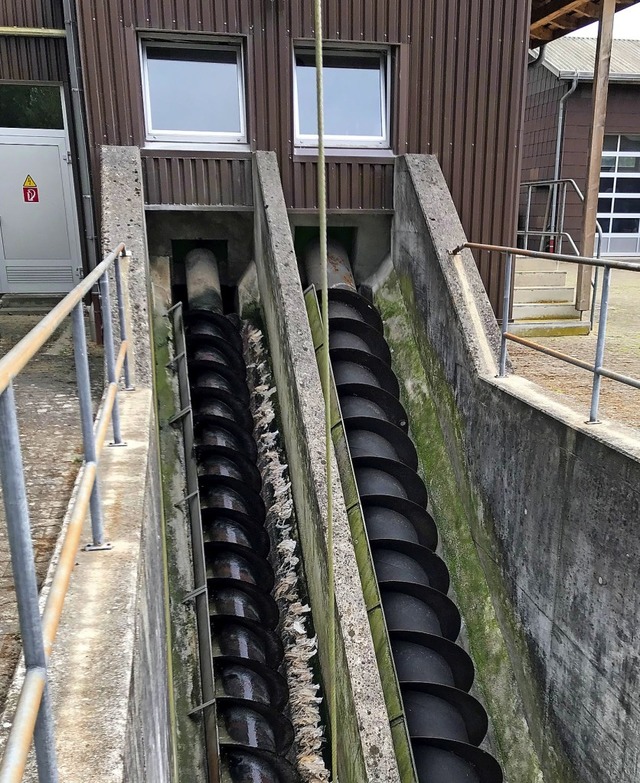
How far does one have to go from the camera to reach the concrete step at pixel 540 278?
7.31 metres

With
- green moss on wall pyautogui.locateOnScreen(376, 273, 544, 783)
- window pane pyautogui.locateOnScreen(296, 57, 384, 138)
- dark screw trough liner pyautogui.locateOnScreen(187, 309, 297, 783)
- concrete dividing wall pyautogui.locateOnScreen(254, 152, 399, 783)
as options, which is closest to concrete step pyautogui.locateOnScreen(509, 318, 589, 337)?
green moss on wall pyautogui.locateOnScreen(376, 273, 544, 783)

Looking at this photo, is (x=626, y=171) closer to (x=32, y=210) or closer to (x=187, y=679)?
(x=32, y=210)

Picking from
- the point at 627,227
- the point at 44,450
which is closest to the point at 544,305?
the point at 44,450

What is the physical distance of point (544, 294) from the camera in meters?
7.14

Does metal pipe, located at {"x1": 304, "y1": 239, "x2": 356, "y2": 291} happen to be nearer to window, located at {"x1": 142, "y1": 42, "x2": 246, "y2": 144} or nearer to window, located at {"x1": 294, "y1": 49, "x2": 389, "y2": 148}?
window, located at {"x1": 294, "y1": 49, "x2": 389, "y2": 148}

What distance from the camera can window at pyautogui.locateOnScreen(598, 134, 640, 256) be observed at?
1282 cm

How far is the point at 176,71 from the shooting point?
600 cm

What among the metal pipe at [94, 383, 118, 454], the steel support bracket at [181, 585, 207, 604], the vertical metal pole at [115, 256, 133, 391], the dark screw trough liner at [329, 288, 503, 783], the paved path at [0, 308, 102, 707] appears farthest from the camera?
the steel support bracket at [181, 585, 207, 604]

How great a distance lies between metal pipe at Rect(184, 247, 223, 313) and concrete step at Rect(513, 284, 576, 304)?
3.27 meters

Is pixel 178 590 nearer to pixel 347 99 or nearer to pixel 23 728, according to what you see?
pixel 23 728

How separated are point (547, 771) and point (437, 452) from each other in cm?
239

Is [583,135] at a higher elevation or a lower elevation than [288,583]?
higher

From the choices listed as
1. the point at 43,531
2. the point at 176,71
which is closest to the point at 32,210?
the point at 176,71

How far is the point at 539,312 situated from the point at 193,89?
4.17 m
